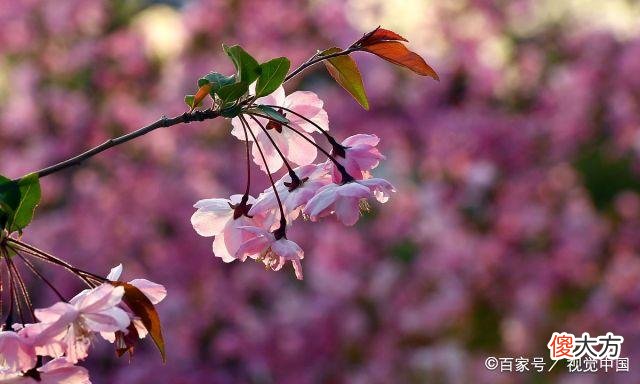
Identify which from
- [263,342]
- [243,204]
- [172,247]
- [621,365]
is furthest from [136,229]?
[243,204]

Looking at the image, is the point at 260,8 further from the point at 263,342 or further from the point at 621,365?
the point at 621,365

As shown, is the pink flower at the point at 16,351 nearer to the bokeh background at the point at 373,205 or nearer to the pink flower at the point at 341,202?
the pink flower at the point at 341,202

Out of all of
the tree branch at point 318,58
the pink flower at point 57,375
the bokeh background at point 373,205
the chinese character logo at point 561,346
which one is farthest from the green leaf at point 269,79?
the chinese character logo at point 561,346

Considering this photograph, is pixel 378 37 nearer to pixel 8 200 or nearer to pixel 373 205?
pixel 8 200

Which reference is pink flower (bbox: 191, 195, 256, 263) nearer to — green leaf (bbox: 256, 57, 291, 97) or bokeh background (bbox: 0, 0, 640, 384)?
green leaf (bbox: 256, 57, 291, 97)

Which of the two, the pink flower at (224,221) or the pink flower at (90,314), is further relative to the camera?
the pink flower at (224,221)

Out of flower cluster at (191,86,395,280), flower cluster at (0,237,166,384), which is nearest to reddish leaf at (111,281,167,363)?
flower cluster at (0,237,166,384)

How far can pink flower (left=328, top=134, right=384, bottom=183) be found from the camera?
80 cm

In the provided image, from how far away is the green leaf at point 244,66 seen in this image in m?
0.73

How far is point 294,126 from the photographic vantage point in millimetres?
859

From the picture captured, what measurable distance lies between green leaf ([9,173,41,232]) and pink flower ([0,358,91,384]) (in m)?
0.10

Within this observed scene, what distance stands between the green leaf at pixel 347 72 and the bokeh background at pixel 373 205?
82.3 inches

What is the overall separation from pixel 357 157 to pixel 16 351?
29cm

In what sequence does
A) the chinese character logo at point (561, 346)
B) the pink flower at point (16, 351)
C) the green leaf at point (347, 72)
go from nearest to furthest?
the pink flower at point (16, 351), the green leaf at point (347, 72), the chinese character logo at point (561, 346)
